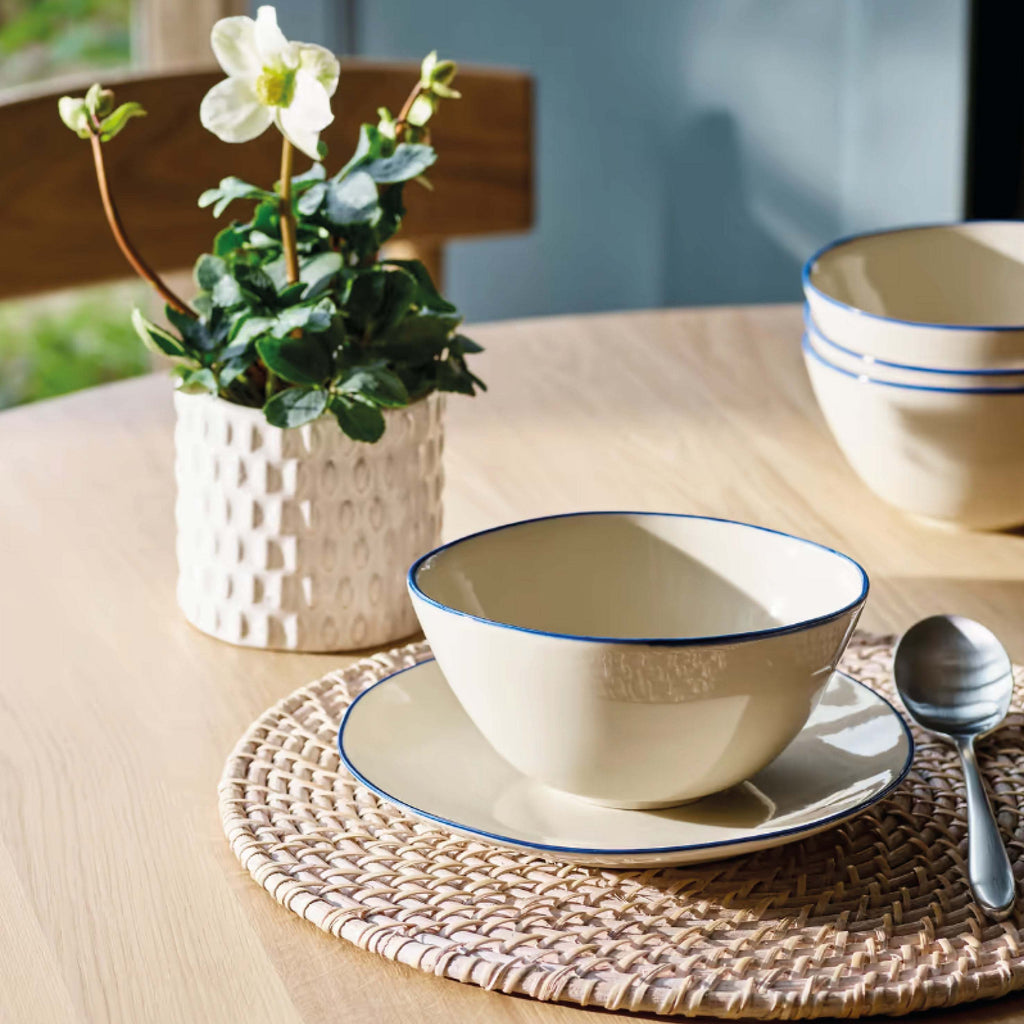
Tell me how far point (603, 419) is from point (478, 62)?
2.10 metres

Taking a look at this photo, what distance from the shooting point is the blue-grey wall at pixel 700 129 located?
212cm

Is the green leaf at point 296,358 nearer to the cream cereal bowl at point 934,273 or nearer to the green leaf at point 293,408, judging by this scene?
the green leaf at point 293,408

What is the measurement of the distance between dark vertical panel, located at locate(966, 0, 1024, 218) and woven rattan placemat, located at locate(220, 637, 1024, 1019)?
5.65 feet

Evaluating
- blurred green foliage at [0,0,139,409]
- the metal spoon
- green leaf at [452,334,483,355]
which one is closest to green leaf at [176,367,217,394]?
green leaf at [452,334,483,355]

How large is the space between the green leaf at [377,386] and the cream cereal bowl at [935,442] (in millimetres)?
279

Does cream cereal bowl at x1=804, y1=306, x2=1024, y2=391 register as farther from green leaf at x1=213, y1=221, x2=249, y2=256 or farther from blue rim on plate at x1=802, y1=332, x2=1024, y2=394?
green leaf at x1=213, y1=221, x2=249, y2=256

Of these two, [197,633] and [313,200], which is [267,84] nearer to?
[313,200]

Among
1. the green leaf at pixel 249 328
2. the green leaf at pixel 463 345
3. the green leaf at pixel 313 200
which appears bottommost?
the green leaf at pixel 463 345

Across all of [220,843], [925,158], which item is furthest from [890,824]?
[925,158]

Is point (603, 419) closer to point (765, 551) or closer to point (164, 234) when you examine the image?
point (765, 551)

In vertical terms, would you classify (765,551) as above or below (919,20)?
below

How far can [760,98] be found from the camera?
237cm

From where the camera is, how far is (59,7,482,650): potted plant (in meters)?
0.61

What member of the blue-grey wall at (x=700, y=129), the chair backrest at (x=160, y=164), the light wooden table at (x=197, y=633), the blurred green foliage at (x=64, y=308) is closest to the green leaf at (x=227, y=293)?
the light wooden table at (x=197, y=633)
